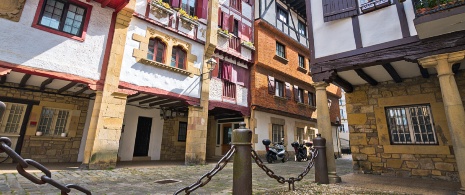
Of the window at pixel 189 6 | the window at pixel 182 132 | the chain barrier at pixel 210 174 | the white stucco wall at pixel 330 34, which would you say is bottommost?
the chain barrier at pixel 210 174

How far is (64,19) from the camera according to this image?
7355mm

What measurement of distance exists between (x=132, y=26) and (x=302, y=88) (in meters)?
11.5

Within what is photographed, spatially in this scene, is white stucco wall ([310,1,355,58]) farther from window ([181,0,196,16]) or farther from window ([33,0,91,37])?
window ([33,0,91,37])

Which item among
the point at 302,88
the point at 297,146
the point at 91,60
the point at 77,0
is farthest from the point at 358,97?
the point at 77,0

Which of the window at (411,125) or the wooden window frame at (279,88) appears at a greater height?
the wooden window frame at (279,88)

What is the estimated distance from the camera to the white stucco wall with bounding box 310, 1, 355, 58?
6031mm

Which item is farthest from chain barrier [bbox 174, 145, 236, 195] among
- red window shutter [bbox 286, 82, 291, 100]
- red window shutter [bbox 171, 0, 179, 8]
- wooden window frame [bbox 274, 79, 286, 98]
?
red window shutter [bbox 286, 82, 291, 100]

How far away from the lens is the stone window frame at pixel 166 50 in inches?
340

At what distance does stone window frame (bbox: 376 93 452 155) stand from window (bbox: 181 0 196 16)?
8876 mm

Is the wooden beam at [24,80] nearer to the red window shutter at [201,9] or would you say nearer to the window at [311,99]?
the red window shutter at [201,9]

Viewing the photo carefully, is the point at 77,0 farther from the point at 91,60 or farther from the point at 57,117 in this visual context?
the point at 57,117

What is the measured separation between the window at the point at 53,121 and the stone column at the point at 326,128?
973cm

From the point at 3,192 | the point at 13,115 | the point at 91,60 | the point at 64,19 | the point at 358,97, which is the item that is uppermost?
the point at 64,19

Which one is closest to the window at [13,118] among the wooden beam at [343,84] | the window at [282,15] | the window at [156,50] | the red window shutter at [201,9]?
the window at [156,50]
